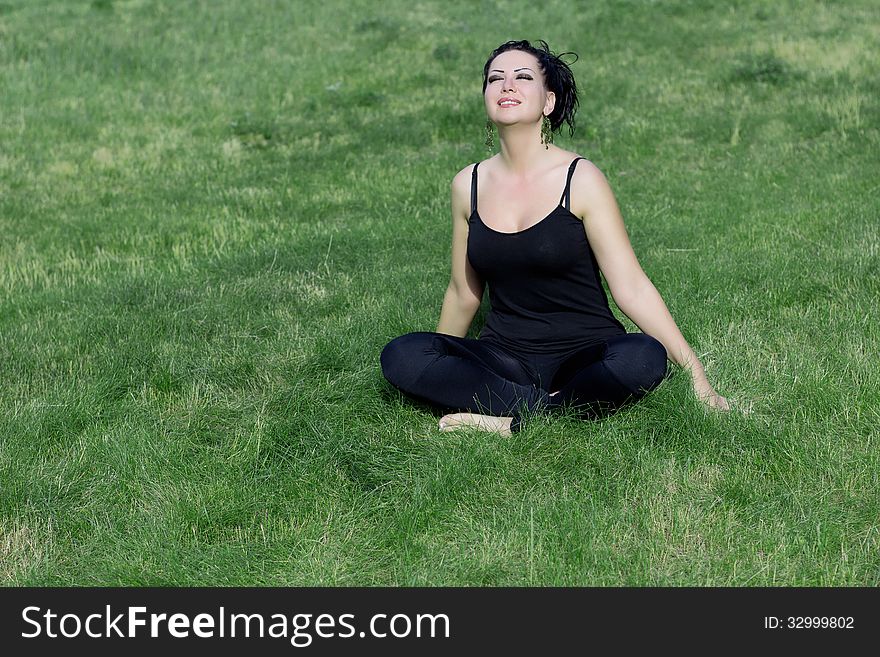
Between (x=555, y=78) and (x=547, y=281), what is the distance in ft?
3.34

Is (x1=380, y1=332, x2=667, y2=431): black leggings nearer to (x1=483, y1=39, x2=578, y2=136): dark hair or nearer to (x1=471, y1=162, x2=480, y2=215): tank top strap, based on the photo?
(x1=471, y1=162, x2=480, y2=215): tank top strap

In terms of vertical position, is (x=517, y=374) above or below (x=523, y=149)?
below

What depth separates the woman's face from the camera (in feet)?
15.6

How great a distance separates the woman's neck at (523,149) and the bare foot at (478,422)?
1.23 meters

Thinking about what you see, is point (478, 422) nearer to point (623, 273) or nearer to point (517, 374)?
point (517, 374)

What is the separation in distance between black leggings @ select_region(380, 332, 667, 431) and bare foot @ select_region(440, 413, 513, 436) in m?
0.04

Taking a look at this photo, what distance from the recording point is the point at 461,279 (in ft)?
17.2

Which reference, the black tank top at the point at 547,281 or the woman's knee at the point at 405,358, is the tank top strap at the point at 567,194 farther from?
the woman's knee at the point at 405,358

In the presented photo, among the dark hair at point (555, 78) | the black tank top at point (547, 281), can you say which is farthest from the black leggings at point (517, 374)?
the dark hair at point (555, 78)

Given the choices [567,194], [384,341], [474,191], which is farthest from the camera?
[384,341]

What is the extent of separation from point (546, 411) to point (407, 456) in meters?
0.72

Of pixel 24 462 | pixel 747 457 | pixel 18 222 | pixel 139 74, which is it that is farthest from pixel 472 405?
pixel 139 74

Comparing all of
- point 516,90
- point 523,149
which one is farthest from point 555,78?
point 523,149

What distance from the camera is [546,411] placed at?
468 centimetres
